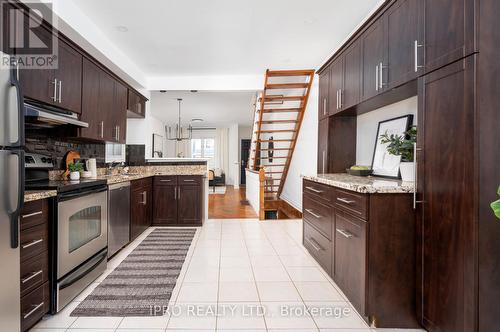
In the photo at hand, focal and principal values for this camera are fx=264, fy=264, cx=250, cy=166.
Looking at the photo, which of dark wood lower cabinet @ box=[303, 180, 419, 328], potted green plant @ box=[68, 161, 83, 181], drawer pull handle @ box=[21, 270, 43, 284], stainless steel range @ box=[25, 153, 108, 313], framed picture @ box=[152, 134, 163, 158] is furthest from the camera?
framed picture @ box=[152, 134, 163, 158]

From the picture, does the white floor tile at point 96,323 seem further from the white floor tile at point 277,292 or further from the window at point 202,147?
the window at point 202,147

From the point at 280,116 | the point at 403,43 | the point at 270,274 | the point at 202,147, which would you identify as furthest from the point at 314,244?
the point at 202,147

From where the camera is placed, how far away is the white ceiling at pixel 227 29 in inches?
103

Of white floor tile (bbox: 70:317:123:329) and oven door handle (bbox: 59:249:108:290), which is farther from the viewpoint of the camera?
oven door handle (bbox: 59:249:108:290)

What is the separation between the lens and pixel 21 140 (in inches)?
59.9

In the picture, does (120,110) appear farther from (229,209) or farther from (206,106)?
(206,106)

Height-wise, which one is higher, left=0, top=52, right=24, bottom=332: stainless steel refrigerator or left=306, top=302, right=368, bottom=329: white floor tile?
left=0, top=52, right=24, bottom=332: stainless steel refrigerator

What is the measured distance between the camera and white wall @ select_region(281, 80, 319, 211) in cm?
479

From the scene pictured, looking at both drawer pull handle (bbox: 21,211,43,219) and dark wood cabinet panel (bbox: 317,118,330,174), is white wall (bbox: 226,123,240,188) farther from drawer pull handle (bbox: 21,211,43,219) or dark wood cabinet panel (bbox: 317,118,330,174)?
drawer pull handle (bbox: 21,211,43,219)

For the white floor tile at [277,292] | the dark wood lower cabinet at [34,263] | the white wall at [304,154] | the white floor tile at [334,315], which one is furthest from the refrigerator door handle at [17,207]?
the white wall at [304,154]

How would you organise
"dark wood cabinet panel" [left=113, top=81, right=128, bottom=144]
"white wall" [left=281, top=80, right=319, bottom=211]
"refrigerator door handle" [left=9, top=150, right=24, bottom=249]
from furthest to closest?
"white wall" [left=281, top=80, right=319, bottom=211]
"dark wood cabinet panel" [left=113, top=81, right=128, bottom=144]
"refrigerator door handle" [left=9, top=150, right=24, bottom=249]

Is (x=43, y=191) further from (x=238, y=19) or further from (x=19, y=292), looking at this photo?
(x=238, y=19)

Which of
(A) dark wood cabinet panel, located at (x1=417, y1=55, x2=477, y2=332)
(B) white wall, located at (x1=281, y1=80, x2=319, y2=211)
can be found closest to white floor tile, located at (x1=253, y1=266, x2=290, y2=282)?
(A) dark wood cabinet panel, located at (x1=417, y1=55, x2=477, y2=332)

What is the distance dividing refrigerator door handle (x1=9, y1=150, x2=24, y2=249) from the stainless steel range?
405 mm
